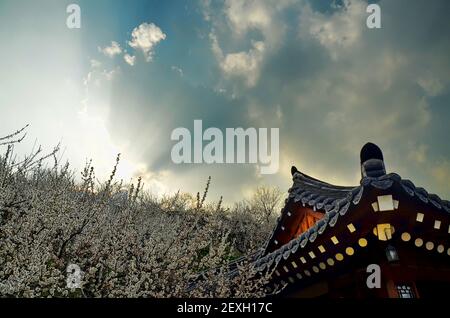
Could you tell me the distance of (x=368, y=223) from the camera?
4070 millimetres

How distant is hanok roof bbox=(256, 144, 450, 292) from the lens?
3.74 m

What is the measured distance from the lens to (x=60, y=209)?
5.22 meters

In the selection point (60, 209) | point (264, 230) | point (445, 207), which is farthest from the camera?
point (264, 230)

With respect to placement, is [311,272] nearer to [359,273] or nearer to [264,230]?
[359,273]

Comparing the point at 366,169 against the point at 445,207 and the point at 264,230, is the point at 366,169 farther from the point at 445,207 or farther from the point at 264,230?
the point at 264,230

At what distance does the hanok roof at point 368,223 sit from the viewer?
3738 millimetres

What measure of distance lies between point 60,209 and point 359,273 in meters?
5.03

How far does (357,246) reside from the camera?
14.2ft
